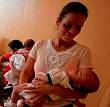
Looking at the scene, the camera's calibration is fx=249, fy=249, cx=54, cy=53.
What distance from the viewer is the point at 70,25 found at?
1.26m

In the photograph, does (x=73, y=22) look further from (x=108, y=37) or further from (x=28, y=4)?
(x=28, y=4)

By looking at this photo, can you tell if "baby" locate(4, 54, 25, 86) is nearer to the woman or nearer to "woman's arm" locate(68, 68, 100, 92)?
the woman

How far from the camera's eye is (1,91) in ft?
8.78

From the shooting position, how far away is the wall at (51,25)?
275 cm

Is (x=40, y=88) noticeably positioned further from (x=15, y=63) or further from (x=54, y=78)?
(x=15, y=63)

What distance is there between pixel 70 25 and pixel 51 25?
206 centimetres

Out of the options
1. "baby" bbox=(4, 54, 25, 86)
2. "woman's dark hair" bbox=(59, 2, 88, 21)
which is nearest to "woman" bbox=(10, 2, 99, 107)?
"woman's dark hair" bbox=(59, 2, 88, 21)

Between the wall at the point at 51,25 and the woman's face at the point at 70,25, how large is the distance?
136cm

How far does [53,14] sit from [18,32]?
0.72 metres

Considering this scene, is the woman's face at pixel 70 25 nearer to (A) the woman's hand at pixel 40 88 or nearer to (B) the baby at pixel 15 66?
(A) the woman's hand at pixel 40 88

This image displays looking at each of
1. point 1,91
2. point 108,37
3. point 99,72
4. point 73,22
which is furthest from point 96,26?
point 73,22

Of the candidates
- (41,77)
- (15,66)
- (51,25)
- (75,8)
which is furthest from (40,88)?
(51,25)

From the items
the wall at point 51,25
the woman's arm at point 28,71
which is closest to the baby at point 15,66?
the wall at point 51,25

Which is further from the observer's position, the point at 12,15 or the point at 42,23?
the point at 12,15
